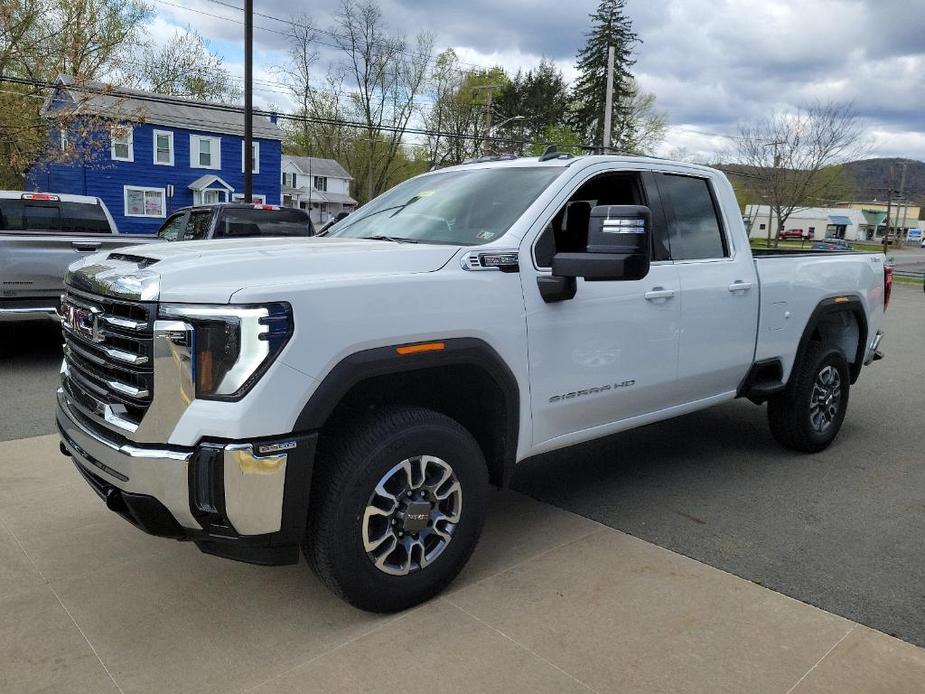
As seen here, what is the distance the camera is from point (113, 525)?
162 inches

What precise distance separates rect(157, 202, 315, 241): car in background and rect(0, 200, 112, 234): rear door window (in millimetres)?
915

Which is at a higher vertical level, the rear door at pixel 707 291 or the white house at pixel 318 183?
the white house at pixel 318 183

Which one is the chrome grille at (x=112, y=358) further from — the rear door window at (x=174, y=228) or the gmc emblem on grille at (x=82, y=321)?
the rear door window at (x=174, y=228)

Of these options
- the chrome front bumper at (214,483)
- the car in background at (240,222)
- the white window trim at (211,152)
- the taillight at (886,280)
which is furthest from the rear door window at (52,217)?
the white window trim at (211,152)

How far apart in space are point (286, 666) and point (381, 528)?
0.61 m

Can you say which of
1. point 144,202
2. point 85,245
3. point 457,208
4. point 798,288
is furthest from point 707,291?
point 144,202

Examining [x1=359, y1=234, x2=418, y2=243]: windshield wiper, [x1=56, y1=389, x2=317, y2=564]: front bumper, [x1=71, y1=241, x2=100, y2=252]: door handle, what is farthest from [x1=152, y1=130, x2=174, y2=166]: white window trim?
[x1=56, y1=389, x2=317, y2=564]: front bumper

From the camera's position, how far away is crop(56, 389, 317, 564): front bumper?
8.52ft

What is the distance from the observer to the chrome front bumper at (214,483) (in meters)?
2.59

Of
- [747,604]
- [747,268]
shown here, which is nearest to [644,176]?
[747,268]

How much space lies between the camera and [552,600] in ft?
11.1

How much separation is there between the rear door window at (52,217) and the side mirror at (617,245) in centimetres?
814

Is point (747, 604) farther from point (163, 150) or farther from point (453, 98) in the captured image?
point (453, 98)

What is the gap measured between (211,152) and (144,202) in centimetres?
416
